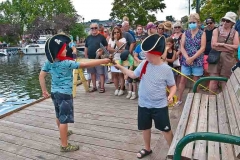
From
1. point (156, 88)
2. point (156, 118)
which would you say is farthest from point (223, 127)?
point (156, 88)

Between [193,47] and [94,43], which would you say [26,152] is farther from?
[94,43]

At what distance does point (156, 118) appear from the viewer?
3.10 metres

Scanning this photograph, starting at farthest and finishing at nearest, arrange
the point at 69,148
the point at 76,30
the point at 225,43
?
the point at 76,30 → the point at 225,43 → the point at 69,148

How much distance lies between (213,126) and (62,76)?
207 centimetres

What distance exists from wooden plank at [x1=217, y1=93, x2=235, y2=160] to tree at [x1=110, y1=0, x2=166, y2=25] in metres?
42.5

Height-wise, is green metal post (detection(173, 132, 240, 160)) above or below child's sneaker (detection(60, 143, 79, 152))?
above

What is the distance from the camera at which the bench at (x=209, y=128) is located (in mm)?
2234

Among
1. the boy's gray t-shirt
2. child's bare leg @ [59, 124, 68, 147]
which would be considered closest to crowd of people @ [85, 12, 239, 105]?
the boy's gray t-shirt

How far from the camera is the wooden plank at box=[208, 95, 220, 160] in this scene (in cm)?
235

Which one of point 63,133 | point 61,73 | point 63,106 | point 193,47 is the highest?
point 193,47

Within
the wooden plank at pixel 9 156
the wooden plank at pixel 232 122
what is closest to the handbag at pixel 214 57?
the wooden plank at pixel 232 122

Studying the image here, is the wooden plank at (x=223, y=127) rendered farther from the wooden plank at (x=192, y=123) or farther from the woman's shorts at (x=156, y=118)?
the woman's shorts at (x=156, y=118)

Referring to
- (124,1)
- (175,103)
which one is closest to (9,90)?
(175,103)

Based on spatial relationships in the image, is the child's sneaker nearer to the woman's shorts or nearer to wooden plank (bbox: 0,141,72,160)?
wooden plank (bbox: 0,141,72,160)
